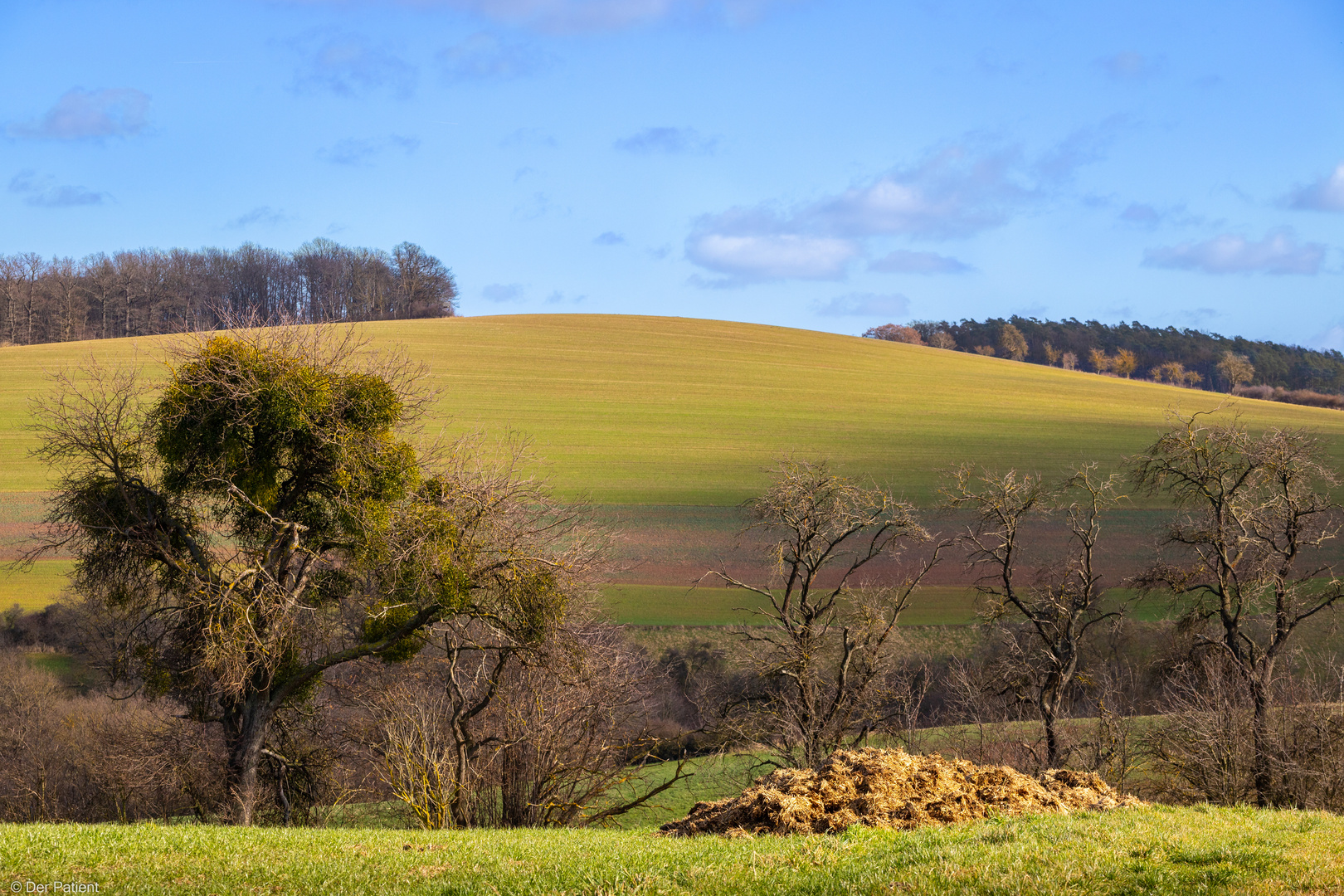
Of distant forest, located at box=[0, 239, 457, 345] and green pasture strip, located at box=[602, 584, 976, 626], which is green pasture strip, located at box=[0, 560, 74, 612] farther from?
distant forest, located at box=[0, 239, 457, 345]

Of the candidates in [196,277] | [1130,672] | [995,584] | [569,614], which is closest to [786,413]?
[995,584]

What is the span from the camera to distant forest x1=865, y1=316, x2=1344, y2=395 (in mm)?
122312

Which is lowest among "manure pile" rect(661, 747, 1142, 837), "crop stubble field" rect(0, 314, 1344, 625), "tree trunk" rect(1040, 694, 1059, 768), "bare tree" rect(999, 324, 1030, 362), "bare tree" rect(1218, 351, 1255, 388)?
"tree trunk" rect(1040, 694, 1059, 768)

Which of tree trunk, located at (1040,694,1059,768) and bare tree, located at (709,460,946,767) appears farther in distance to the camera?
bare tree, located at (709,460,946,767)

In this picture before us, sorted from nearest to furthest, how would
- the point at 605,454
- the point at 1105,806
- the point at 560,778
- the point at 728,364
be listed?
the point at 1105,806
the point at 560,778
the point at 605,454
the point at 728,364

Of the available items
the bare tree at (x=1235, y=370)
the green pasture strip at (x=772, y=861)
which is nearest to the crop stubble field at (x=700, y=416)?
the bare tree at (x=1235, y=370)

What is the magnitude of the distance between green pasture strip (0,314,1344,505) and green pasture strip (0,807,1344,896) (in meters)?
32.7

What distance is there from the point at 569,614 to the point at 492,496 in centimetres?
332

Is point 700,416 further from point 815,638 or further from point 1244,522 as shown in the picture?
point 815,638

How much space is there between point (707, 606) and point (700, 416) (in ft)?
107

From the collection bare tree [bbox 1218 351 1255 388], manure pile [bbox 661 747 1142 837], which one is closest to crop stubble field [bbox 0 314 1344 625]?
bare tree [bbox 1218 351 1255 388]

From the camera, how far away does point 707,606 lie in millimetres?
37906

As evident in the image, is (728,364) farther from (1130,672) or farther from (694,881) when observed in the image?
(694,881)

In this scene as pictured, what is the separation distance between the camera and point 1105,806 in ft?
37.3
